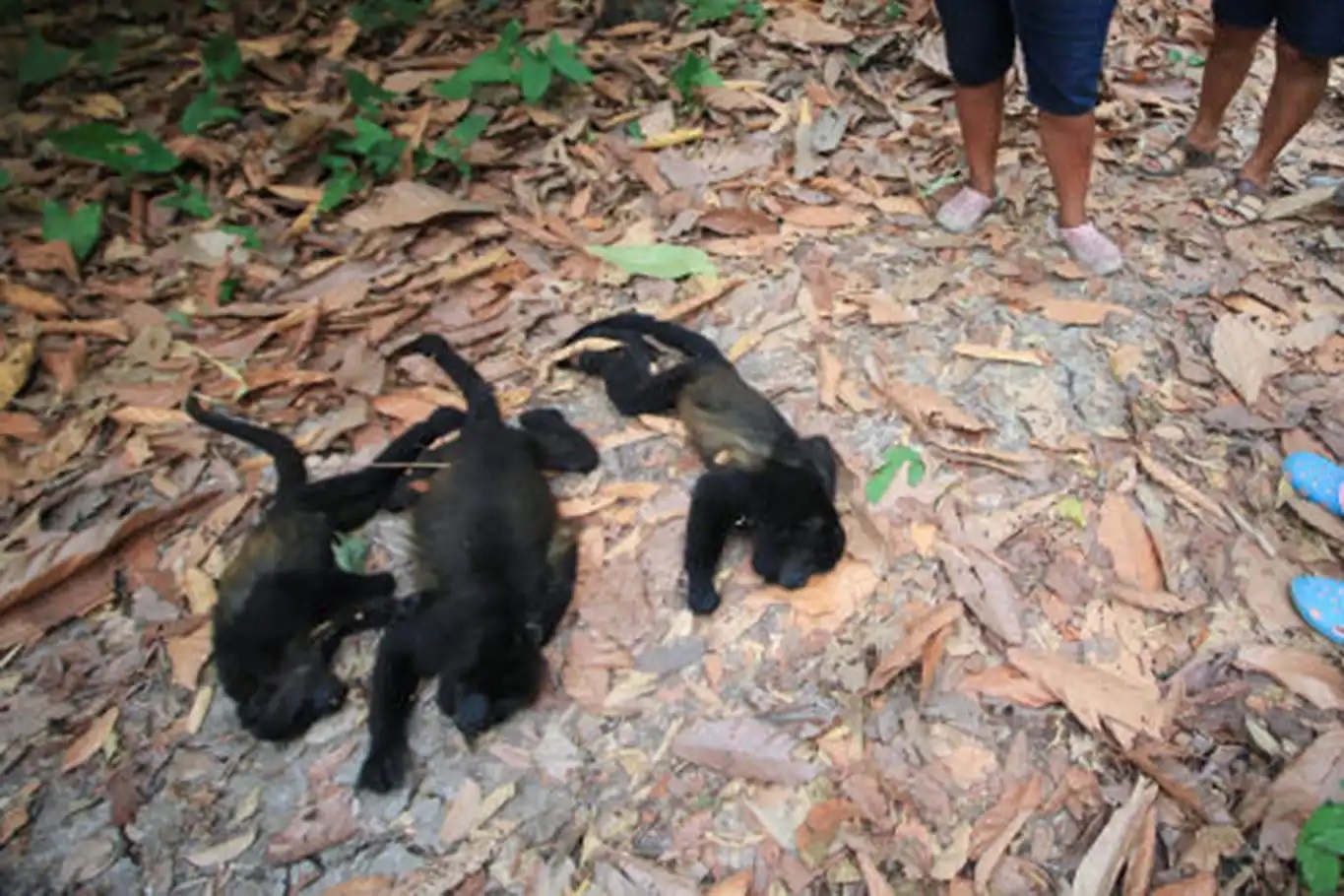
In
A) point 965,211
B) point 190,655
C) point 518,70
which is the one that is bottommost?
point 190,655

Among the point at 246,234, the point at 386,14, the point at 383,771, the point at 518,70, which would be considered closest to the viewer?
the point at 383,771

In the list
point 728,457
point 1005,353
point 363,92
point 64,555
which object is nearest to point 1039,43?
point 1005,353

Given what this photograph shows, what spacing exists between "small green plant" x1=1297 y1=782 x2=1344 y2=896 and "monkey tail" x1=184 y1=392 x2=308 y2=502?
334 cm

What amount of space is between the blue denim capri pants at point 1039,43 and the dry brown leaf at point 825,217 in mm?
778

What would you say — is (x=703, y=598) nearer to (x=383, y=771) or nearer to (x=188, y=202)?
(x=383, y=771)

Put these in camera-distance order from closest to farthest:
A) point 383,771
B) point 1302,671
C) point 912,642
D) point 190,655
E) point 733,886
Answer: point 733,886 → point 383,771 → point 1302,671 → point 912,642 → point 190,655

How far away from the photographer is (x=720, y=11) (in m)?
6.20

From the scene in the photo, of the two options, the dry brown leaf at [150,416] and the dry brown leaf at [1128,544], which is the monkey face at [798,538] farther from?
the dry brown leaf at [150,416]

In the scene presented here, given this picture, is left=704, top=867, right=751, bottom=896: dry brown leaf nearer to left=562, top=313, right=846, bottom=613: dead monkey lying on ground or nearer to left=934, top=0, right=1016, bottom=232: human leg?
left=562, top=313, right=846, bottom=613: dead monkey lying on ground

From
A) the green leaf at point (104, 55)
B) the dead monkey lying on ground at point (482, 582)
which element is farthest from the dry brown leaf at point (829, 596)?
the green leaf at point (104, 55)

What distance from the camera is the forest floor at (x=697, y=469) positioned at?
3.03 m

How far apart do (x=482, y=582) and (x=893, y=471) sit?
1.57 m

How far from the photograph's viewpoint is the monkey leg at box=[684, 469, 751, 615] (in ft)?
11.7

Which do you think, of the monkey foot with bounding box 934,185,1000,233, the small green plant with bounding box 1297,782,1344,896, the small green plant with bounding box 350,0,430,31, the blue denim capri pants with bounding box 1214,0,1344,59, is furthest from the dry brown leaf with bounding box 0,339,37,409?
the blue denim capri pants with bounding box 1214,0,1344,59
